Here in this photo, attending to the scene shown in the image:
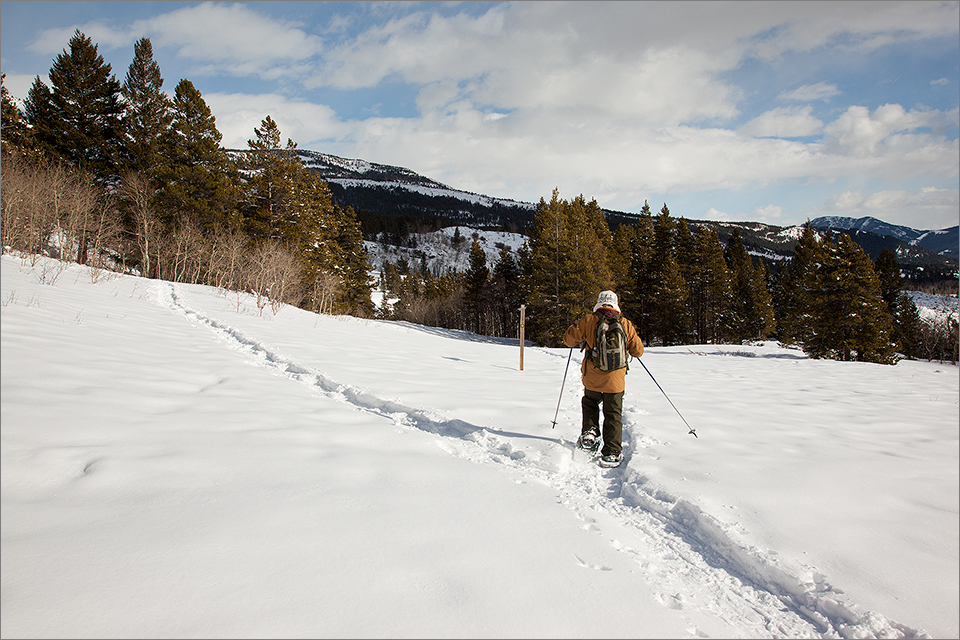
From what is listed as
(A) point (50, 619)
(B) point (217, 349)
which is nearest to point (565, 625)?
(A) point (50, 619)

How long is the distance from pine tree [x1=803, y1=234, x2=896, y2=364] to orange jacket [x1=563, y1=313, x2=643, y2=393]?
2603cm

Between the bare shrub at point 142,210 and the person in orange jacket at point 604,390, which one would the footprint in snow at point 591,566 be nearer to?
the person in orange jacket at point 604,390

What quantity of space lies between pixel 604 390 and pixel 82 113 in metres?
37.4

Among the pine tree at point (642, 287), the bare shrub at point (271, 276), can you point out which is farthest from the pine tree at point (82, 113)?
A: the pine tree at point (642, 287)

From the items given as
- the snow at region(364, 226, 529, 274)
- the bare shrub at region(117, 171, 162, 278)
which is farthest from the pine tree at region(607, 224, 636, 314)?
the snow at region(364, 226, 529, 274)

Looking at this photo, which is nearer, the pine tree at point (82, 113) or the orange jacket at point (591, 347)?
the orange jacket at point (591, 347)

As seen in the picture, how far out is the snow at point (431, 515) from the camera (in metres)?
1.99

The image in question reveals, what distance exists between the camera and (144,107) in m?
27.8

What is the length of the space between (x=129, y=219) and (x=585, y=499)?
33.0 m

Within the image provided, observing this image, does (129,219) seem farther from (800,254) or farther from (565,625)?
(800,254)

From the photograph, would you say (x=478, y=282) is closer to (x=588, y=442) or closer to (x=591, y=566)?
(x=588, y=442)

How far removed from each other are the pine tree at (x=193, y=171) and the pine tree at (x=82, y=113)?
Answer: 156 inches

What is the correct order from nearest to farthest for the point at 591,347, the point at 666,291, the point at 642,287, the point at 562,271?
the point at 591,347
the point at 562,271
the point at 666,291
the point at 642,287

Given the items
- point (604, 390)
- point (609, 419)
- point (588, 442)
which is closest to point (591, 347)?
point (604, 390)
